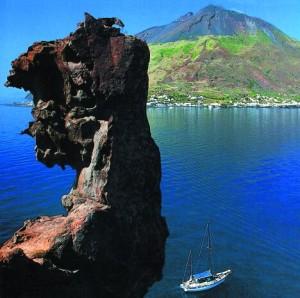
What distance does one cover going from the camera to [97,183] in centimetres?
1673

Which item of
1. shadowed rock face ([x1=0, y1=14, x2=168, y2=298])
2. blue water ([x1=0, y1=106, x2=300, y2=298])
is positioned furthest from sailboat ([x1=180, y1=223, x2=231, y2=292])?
shadowed rock face ([x1=0, y1=14, x2=168, y2=298])

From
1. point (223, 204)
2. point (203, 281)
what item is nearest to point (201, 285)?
point (203, 281)

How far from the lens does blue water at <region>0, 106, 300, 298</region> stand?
5478 centimetres

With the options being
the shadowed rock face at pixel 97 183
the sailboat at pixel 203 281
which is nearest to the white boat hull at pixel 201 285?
the sailboat at pixel 203 281

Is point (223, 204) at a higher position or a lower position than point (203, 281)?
higher

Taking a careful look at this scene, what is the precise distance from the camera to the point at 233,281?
53094mm

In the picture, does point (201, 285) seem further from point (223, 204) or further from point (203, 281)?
point (223, 204)

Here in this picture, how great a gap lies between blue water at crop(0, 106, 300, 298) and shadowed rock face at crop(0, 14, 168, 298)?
34.1 metres

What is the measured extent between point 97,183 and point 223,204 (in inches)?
2685

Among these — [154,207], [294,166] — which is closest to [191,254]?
[154,207]

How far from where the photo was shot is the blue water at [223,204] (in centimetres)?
5478

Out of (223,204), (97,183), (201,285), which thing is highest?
(97,183)

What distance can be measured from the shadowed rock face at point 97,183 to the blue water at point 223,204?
34.1m

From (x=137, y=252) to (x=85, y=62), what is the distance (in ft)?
22.3
